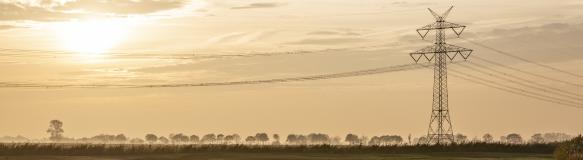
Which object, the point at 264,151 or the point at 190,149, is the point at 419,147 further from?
the point at 190,149

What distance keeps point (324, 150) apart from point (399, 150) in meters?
9.37

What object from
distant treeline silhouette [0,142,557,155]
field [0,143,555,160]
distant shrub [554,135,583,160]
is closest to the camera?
distant shrub [554,135,583,160]

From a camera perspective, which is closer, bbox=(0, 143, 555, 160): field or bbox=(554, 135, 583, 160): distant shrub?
bbox=(554, 135, 583, 160): distant shrub

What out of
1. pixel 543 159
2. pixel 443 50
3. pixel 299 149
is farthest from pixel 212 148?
pixel 543 159

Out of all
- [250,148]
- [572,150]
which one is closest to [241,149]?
[250,148]

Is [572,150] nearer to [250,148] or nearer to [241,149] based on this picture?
[241,149]

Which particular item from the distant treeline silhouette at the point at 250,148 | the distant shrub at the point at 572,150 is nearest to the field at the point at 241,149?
the distant treeline silhouette at the point at 250,148

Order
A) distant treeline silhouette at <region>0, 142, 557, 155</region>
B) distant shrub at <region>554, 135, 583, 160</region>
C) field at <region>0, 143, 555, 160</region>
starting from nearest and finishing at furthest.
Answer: distant shrub at <region>554, 135, 583, 160</region> < field at <region>0, 143, 555, 160</region> < distant treeline silhouette at <region>0, 142, 557, 155</region>

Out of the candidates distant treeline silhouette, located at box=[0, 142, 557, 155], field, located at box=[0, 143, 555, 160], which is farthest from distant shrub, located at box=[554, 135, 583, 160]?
distant treeline silhouette, located at box=[0, 142, 557, 155]

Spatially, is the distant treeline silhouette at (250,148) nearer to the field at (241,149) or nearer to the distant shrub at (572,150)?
the field at (241,149)

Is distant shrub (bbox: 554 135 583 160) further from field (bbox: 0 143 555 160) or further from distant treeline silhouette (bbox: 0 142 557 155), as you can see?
distant treeline silhouette (bbox: 0 142 557 155)

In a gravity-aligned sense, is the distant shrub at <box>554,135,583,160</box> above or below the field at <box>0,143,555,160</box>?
below

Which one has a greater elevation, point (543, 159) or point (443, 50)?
point (443, 50)

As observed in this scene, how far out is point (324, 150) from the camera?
116m
